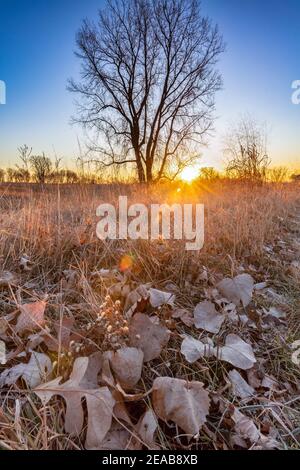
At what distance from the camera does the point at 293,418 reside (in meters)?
1.20

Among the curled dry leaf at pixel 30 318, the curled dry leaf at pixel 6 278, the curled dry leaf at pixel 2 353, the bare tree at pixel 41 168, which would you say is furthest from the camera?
the bare tree at pixel 41 168

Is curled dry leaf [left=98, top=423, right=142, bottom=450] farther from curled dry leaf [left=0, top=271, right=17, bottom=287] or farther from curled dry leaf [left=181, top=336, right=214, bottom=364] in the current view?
curled dry leaf [left=0, top=271, right=17, bottom=287]

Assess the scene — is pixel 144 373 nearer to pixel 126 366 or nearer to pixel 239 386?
pixel 126 366

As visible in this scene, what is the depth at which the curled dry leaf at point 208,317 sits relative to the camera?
156 cm

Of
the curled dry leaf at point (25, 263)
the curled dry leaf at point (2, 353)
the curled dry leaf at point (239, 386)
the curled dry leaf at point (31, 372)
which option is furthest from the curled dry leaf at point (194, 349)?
the curled dry leaf at point (25, 263)

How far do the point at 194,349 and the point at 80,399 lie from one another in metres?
0.52

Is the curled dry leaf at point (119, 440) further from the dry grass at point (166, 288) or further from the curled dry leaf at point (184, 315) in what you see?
the curled dry leaf at point (184, 315)

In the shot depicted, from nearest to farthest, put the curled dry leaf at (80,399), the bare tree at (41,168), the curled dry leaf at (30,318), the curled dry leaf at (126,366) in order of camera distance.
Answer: the curled dry leaf at (80,399) → the curled dry leaf at (126,366) → the curled dry leaf at (30,318) → the bare tree at (41,168)

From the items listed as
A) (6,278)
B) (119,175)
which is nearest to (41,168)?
(119,175)

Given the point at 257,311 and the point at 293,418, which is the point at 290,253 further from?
the point at 293,418

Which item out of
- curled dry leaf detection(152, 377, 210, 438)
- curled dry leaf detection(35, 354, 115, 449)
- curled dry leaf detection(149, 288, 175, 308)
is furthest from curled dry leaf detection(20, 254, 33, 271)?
curled dry leaf detection(152, 377, 210, 438)

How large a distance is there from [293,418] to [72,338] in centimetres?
85

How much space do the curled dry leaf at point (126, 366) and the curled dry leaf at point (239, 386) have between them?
1.20 feet

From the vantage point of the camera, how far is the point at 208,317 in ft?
5.30
